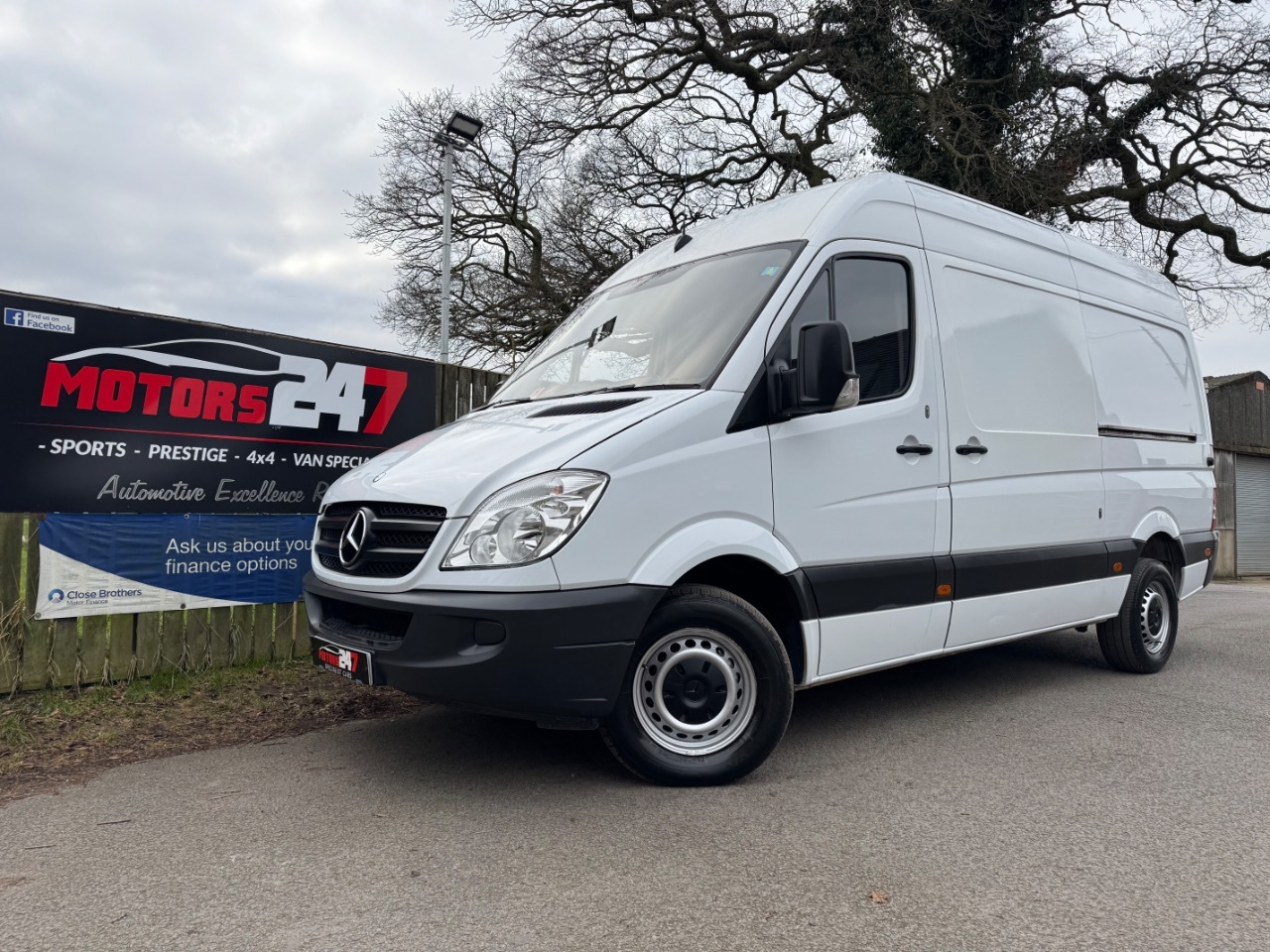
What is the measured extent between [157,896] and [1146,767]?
3868 millimetres

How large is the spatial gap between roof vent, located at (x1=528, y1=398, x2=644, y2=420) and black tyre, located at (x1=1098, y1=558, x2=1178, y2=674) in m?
4.03

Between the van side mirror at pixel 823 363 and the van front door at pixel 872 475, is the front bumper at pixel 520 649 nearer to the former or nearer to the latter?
the van front door at pixel 872 475

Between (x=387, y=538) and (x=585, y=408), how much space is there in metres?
0.98

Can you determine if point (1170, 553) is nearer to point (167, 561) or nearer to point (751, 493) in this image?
point (751, 493)

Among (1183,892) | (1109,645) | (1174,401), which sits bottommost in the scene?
(1183,892)

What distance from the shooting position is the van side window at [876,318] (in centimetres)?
430

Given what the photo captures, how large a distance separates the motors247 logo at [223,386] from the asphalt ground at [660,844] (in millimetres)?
2235

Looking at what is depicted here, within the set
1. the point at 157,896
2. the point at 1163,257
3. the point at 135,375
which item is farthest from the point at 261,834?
the point at 1163,257

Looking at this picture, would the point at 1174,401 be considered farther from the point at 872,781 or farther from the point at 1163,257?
the point at 1163,257

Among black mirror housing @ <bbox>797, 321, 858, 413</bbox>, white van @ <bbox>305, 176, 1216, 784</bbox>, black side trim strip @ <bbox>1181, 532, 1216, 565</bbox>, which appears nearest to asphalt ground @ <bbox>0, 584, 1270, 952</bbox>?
white van @ <bbox>305, 176, 1216, 784</bbox>

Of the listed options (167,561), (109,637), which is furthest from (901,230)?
(109,637)

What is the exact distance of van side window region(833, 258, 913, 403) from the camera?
430 cm

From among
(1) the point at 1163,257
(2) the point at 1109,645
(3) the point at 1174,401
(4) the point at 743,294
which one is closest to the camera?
(4) the point at 743,294

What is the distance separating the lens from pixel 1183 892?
274 centimetres
